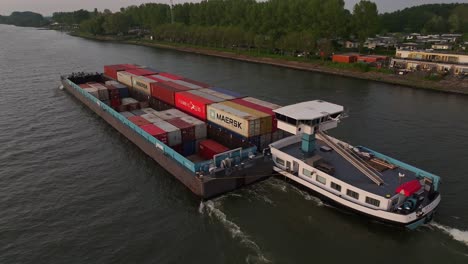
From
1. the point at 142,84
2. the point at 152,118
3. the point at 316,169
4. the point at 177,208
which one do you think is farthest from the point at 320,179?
the point at 142,84

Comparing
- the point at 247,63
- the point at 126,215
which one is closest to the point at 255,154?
the point at 126,215

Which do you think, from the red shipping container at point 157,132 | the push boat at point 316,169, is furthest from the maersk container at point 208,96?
the red shipping container at point 157,132

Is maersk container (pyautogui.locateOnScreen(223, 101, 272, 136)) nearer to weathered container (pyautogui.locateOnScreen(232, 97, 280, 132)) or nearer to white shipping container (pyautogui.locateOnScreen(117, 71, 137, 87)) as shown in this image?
weathered container (pyautogui.locateOnScreen(232, 97, 280, 132))

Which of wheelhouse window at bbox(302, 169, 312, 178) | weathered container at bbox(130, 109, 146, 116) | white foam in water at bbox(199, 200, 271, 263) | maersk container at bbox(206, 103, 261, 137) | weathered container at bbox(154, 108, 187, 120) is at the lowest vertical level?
white foam in water at bbox(199, 200, 271, 263)

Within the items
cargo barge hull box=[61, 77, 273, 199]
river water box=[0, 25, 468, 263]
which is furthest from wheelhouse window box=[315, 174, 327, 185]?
cargo barge hull box=[61, 77, 273, 199]

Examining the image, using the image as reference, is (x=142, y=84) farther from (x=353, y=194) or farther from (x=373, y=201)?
(x=373, y=201)

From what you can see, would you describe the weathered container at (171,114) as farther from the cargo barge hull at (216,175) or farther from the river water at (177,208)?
the river water at (177,208)
